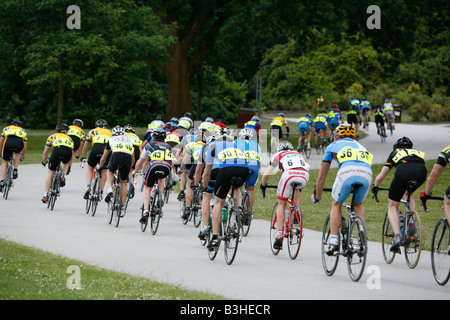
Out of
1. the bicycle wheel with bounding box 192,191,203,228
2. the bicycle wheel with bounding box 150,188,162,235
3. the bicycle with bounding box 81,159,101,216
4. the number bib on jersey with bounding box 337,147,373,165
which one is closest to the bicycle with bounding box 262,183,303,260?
the number bib on jersey with bounding box 337,147,373,165

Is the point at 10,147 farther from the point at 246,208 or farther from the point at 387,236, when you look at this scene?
the point at 387,236

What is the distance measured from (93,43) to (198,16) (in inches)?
344

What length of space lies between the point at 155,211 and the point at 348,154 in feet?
15.9

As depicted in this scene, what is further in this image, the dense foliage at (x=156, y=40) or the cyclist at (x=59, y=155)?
the dense foliage at (x=156, y=40)

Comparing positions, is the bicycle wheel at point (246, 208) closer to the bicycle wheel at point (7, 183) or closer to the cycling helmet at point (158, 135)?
the cycling helmet at point (158, 135)

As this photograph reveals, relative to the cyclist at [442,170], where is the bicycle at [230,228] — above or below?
below

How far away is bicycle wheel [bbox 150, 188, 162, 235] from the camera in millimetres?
13859

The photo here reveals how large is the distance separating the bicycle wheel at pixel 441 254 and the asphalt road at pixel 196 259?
0.12 metres

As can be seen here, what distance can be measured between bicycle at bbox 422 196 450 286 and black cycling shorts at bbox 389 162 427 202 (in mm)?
1209

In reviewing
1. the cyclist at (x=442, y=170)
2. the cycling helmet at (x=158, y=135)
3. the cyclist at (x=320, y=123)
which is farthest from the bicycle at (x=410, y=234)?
the cyclist at (x=320, y=123)

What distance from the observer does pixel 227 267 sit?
1075cm

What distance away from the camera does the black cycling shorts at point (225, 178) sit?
1100 centimetres

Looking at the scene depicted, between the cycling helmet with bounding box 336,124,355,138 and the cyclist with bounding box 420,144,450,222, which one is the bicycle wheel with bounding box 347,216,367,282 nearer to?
the cyclist with bounding box 420,144,450,222

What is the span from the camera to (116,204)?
15.0 m
